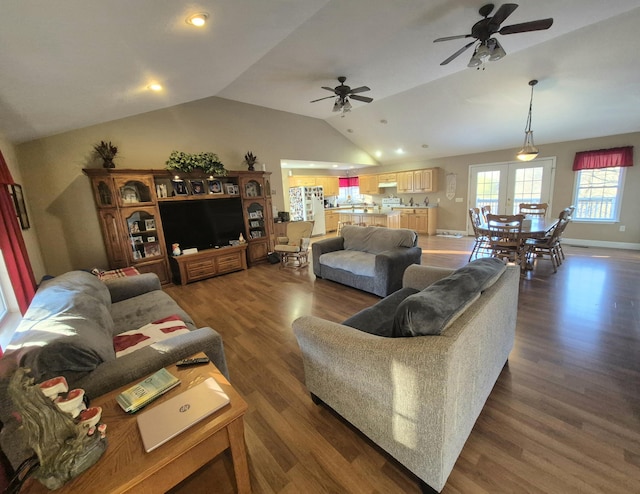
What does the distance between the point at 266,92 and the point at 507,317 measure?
5007 millimetres

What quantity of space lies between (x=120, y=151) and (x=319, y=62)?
334 centimetres

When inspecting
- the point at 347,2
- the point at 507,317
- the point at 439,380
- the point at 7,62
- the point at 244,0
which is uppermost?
the point at 347,2

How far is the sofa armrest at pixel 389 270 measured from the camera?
3.29 m

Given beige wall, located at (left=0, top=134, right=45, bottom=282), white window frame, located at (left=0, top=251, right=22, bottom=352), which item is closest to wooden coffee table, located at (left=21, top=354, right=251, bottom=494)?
white window frame, located at (left=0, top=251, right=22, bottom=352)

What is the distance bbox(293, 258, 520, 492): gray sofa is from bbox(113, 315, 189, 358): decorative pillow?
3.51 ft

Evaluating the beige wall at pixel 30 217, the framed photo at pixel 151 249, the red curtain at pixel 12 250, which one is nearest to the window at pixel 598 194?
the framed photo at pixel 151 249

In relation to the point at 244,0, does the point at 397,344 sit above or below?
below

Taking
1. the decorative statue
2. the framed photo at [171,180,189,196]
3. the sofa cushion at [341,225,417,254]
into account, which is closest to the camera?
the decorative statue

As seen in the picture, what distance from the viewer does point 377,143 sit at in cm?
762

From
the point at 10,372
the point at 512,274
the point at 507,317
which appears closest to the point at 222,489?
the point at 10,372

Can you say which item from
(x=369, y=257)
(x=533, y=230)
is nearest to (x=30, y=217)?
(x=369, y=257)

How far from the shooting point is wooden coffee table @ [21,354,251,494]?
33.6 inches

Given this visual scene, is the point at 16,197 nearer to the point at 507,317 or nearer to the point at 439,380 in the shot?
the point at 439,380

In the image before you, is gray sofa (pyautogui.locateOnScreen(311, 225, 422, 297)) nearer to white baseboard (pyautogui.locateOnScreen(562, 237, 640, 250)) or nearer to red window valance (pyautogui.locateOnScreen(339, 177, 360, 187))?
white baseboard (pyautogui.locateOnScreen(562, 237, 640, 250))
